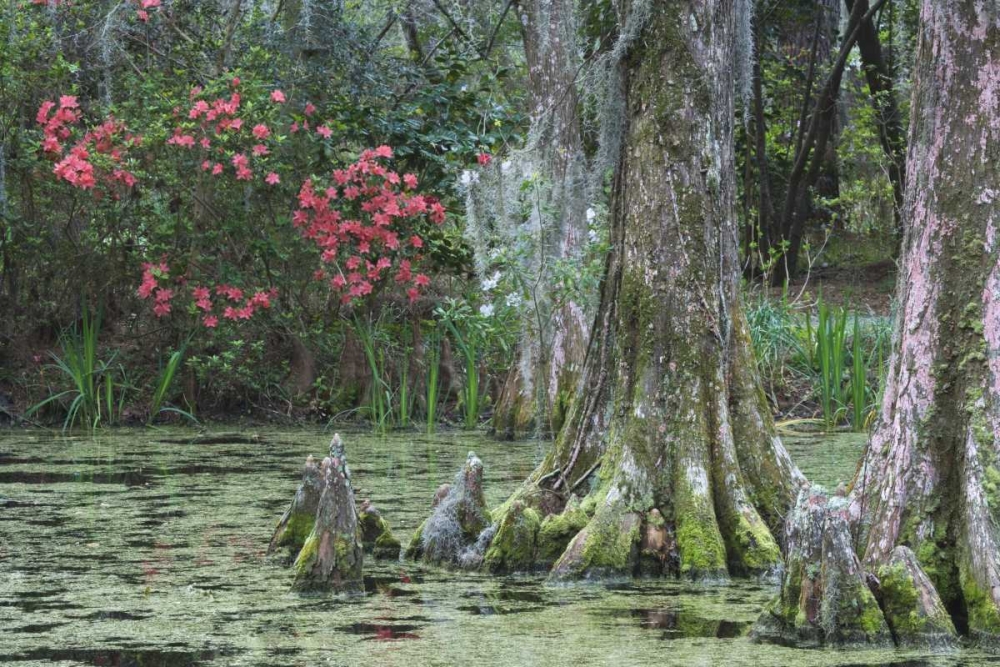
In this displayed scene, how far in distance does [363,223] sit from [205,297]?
1483 mm

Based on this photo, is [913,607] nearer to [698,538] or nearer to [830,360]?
[698,538]

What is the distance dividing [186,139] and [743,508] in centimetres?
725

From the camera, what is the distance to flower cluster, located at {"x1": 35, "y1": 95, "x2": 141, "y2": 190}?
11.6 metres

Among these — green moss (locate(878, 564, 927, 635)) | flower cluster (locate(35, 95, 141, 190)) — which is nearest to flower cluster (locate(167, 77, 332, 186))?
flower cluster (locate(35, 95, 141, 190))

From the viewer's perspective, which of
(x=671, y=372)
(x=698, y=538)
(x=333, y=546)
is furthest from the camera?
(x=671, y=372)

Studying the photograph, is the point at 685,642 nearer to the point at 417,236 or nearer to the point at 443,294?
the point at 417,236

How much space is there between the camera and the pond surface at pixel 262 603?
14.3 feet

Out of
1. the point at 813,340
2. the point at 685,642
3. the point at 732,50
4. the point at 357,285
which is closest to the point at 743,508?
the point at 685,642

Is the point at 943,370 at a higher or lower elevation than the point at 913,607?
higher

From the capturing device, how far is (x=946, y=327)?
15.8 feet

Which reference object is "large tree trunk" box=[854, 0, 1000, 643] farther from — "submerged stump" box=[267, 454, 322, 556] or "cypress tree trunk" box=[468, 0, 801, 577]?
"submerged stump" box=[267, 454, 322, 556]

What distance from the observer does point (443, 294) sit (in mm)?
13703

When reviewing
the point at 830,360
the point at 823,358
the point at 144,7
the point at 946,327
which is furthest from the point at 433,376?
the point at 946,327

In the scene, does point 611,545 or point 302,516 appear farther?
point 302,516
